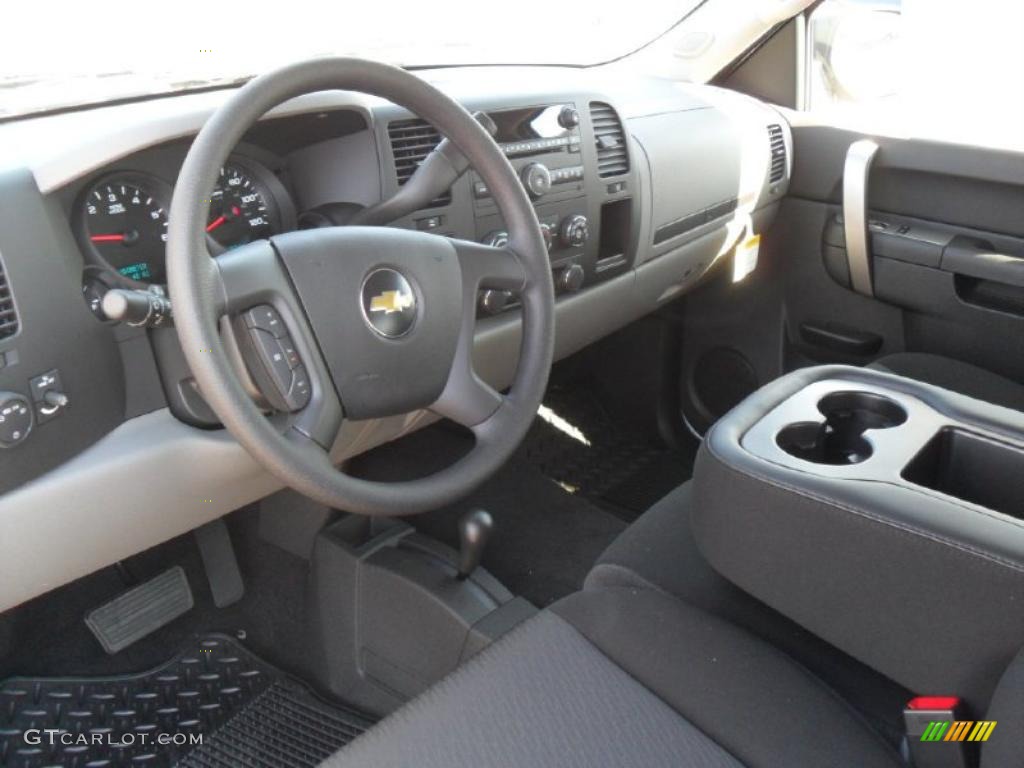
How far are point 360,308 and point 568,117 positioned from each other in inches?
32.8

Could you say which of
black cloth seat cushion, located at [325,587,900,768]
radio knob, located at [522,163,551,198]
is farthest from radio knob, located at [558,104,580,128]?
black cloth seat cushion, located at [325,587,900,768]

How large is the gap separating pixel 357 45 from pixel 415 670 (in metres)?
1.14

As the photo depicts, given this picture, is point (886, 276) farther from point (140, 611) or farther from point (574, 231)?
point (140, 611)

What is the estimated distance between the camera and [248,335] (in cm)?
111

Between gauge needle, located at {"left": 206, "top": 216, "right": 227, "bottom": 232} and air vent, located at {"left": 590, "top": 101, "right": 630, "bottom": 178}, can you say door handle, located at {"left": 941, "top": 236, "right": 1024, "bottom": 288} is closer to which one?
air vent, located at {"left": 590, "top": 101, "right": 630, "bottom": 178}

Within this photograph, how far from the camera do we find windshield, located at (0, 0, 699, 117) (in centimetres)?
143

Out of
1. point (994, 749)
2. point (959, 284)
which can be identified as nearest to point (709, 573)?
point (994, 749)

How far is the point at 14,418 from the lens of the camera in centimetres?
108

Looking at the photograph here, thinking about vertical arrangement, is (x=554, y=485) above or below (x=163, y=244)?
below

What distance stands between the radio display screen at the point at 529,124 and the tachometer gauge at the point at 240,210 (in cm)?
47

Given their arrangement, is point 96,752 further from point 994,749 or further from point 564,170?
point 994,749

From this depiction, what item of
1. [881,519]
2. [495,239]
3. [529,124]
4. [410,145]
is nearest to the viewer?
[881,519]

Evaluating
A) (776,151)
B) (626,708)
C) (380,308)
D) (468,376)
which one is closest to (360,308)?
(380,308)

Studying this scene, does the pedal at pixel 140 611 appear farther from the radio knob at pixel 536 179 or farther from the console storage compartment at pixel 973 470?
the console storage compartment at pixel 973 470
